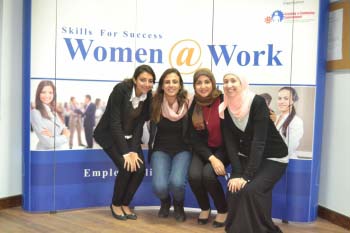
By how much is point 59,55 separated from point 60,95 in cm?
35

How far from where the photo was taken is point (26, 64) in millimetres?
3654

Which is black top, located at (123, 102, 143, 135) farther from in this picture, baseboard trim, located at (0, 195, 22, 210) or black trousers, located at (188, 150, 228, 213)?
baseboard trim, located at (0, 195, 22, 210)

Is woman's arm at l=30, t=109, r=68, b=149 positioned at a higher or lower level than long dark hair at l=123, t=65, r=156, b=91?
lower

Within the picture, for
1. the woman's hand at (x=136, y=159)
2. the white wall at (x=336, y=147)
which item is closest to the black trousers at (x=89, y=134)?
the woman's hand at (x=136, y=159)

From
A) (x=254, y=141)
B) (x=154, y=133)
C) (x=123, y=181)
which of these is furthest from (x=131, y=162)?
(x=254, y=141)

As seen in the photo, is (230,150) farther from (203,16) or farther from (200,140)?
(203,16)

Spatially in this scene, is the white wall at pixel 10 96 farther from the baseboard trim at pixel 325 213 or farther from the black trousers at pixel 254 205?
the black trousers at pixel 254 205

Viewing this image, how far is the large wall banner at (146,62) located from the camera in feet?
11.9

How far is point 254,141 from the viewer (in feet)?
10.4

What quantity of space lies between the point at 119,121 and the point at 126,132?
0.14 m

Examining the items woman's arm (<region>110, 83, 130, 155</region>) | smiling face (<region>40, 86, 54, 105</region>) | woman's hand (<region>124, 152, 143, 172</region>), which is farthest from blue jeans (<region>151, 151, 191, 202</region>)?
smiling face (<region>40, 86, 54, 105</region>)

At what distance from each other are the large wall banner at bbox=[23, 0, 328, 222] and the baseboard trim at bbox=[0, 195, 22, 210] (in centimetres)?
19

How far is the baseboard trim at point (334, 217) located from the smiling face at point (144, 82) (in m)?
1.95

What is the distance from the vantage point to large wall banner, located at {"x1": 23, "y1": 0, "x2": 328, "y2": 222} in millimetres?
3637
